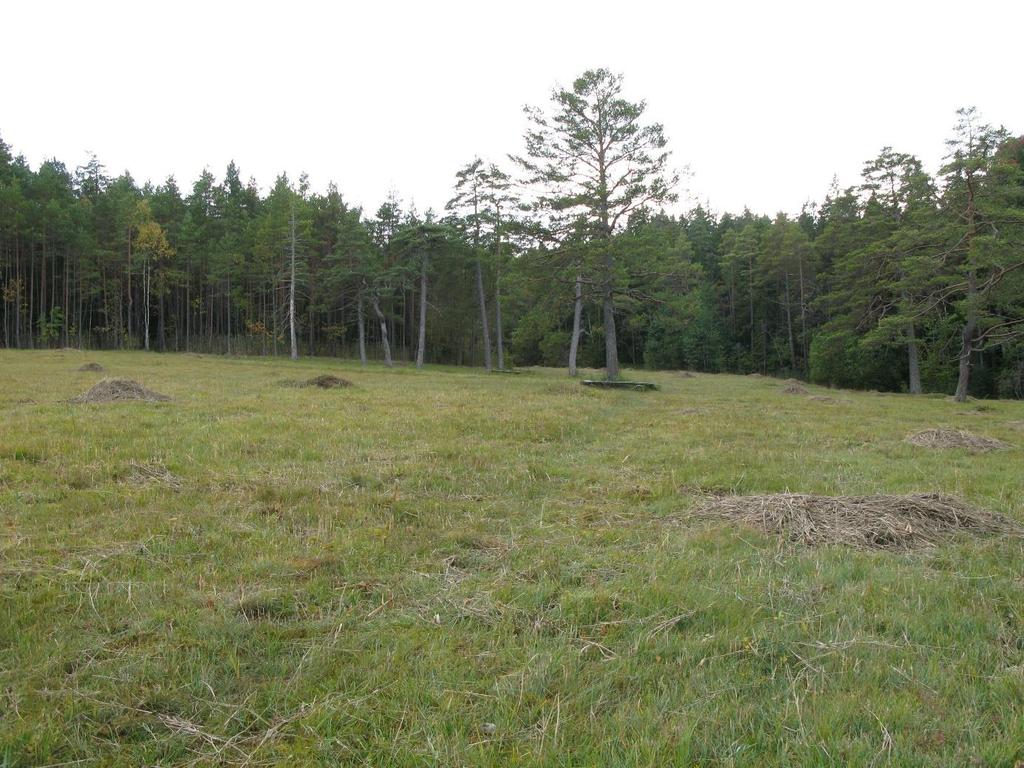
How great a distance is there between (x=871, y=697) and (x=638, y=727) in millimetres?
1104

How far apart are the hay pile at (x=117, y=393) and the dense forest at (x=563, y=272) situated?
58.9 feet

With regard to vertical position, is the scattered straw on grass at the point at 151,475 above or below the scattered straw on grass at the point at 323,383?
below

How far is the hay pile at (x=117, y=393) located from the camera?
13.2 meters

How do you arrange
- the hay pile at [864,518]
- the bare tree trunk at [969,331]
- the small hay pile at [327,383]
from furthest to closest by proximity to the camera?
the bare tree trunk at [969,331], the small hay pile at [327,383], the hay pile at [864,518]

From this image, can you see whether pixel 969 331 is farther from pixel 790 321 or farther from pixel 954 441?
pixel 790 321

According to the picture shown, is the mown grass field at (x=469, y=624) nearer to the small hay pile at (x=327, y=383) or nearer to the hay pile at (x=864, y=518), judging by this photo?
the hay pile at (x=864, y=518)

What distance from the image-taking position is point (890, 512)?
5641 millimetres

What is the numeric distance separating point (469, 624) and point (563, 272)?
82.6 ft

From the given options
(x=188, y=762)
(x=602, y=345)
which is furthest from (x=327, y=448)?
(x=602, y=345)

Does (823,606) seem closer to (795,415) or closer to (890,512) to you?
(890,512)

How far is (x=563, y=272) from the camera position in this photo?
1086 inches

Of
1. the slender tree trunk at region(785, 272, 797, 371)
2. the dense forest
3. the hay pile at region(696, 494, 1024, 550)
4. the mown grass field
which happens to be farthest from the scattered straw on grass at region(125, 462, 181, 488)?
the slender tree trunk at region(785, 272, 797, 371)

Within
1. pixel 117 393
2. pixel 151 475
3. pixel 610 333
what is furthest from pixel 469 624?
pixel 610 333

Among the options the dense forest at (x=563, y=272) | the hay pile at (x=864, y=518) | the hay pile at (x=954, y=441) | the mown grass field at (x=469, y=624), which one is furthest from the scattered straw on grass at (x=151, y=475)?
the dense forest at (x=563, y=272)
